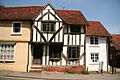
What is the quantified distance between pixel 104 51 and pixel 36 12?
10.2 meters

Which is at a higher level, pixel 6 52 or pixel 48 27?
pixel 48 27

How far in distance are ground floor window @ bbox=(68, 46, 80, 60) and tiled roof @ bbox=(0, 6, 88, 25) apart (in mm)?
A: 3166

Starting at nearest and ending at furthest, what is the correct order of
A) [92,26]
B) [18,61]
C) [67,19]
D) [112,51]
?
[18,61] → [67,19] → [92,26] → [112,51]

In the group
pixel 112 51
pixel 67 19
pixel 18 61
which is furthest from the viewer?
pixel 112 51

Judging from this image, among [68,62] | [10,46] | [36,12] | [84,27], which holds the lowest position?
[68,62]

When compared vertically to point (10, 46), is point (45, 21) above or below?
above

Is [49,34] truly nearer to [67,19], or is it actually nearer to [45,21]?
[45,21]

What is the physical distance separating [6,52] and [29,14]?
206 inches

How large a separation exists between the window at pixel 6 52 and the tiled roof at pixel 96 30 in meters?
9.79

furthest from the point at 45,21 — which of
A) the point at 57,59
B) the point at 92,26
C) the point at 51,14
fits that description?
the point at 92,26

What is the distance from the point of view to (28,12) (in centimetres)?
2775

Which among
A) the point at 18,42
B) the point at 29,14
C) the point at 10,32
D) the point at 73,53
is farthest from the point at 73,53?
the point at 10,32

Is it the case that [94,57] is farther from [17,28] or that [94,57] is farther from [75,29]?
[17,28]

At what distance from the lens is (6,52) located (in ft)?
86.7
